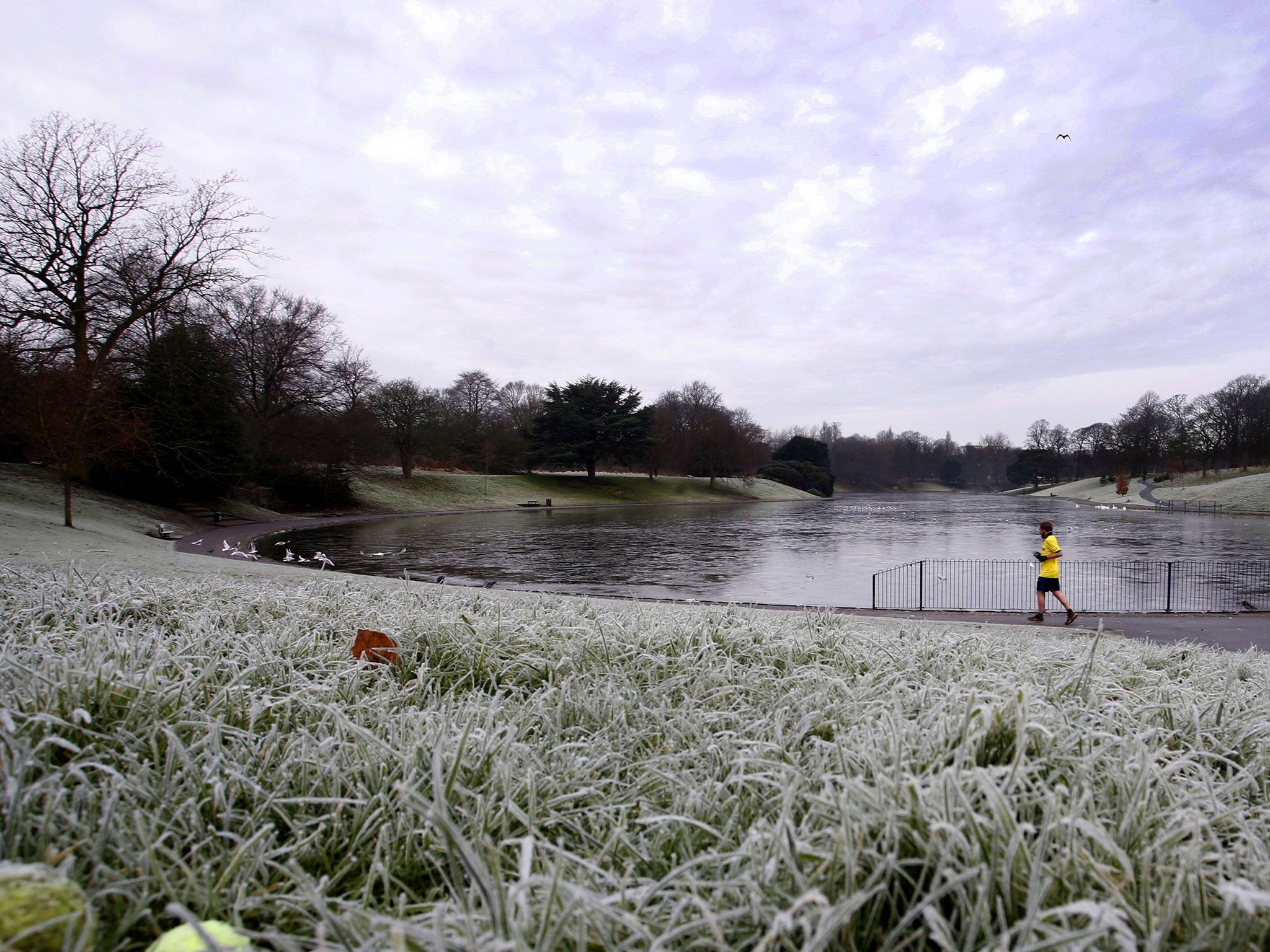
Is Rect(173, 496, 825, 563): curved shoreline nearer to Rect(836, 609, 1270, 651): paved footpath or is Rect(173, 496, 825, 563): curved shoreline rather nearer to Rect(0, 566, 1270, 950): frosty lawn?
Rect(836, 609, 1270, 651): paved footpath

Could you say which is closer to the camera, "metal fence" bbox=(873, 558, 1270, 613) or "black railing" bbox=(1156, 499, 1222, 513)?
"metal fence" bbox=(873, 558, 1270, 613)

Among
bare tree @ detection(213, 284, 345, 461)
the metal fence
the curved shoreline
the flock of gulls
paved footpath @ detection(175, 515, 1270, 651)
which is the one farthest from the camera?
bare tree @ detection(213, 284, 345, 461)

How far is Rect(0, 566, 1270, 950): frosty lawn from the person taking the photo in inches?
47.9

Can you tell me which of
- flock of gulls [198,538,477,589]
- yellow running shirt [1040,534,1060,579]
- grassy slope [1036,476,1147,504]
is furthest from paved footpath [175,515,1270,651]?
grassy slope [1036,476,1147,504]

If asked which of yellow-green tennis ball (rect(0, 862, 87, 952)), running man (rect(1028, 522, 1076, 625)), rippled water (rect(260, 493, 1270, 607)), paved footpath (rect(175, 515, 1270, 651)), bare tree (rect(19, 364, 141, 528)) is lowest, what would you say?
rippled water (rect(260, 493, 1270, 607))

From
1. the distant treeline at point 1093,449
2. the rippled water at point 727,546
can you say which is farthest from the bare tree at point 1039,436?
the rippled water at point 727,546

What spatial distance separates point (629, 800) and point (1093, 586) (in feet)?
55.5

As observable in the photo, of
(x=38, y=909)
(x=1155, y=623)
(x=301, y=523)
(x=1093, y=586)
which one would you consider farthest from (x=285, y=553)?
(x=1093, y=586)

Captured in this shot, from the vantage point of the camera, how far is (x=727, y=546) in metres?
23.4

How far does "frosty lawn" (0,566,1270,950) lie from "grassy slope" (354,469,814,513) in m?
36.9

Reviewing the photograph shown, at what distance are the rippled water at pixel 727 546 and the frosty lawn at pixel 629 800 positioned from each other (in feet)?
33.6

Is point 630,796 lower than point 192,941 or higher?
lower

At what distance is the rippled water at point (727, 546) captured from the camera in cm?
1511

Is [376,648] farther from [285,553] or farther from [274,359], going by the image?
[274,359]
